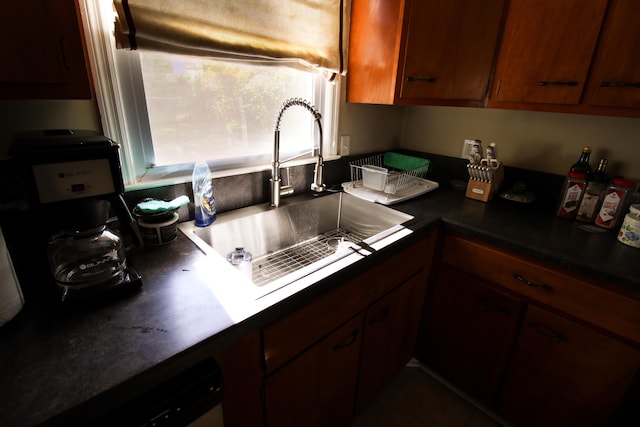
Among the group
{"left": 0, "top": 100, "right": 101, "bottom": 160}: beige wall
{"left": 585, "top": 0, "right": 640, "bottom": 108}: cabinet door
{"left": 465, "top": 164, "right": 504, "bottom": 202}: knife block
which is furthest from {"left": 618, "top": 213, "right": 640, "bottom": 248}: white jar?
{"left": 0, "top": 100, "right": 101, "bottom": 160}: beige wall

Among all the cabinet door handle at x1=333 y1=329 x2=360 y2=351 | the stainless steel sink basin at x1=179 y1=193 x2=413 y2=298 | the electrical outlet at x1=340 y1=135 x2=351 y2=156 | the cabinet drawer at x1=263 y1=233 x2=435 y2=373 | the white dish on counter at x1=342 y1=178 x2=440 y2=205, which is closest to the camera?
the cabinet drawer at x1=263 y1=233 x2=435 y2=373

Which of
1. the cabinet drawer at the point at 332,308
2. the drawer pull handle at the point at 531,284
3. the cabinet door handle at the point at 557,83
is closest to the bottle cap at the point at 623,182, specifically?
the cabinet door handle at the point at 557,83

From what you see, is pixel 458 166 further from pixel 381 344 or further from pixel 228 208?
pixel 228 208

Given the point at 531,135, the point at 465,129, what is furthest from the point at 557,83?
the point at 465,129

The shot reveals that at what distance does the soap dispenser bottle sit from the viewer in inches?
44.8

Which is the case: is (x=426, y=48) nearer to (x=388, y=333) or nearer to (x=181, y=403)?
(x=388, y=333)

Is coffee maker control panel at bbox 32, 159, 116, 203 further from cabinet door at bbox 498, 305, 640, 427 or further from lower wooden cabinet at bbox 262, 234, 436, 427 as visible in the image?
cabinet door at bbox 498, 305, 640, 427

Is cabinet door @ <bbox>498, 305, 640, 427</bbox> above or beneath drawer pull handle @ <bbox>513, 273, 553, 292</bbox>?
beneath

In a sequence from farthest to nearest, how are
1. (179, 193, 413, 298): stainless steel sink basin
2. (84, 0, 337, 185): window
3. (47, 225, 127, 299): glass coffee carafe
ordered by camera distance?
1. (179, 193, 413, 298): stainless steel sink basin
2. (84, 0, 337, 185): window
3. (47, 225, 127, 299): glass coffee carafe

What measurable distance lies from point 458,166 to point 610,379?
1125 millimetres

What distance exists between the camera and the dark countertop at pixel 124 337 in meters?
0.51

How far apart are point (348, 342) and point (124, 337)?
71cm

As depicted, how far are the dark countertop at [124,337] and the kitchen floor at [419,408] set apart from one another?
35.7 inches

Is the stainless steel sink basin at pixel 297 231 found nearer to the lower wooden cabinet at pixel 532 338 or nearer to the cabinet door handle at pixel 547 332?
the lower wooden cabinet at pixel 532 338
